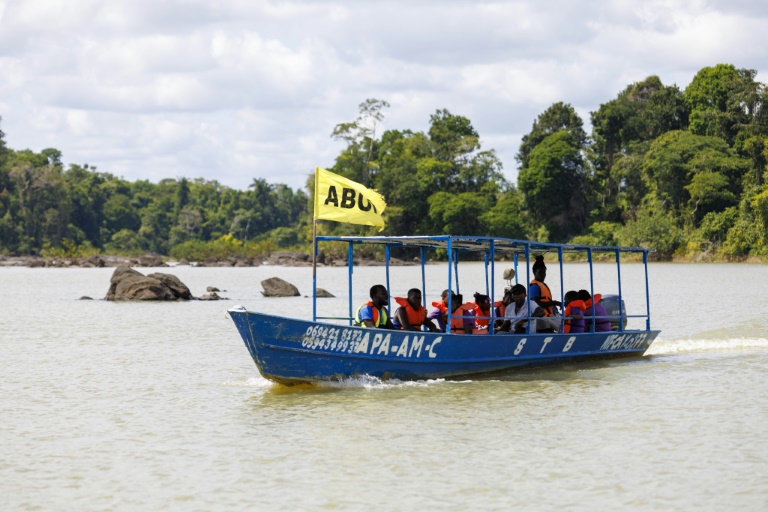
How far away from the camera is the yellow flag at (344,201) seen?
47.7 feet

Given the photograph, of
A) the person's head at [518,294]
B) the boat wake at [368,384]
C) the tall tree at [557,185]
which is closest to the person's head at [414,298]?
the boat wake at [368,384]

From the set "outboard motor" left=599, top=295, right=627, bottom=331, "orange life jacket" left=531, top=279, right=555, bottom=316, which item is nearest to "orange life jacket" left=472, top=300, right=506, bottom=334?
"orange life jacket" left=531, top=279, right=555, bottom=316

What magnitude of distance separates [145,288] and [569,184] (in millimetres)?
57808

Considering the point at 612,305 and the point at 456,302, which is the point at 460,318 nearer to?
the point at 456,302

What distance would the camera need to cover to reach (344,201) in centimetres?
1481

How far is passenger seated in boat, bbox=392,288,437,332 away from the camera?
15508 millimetres

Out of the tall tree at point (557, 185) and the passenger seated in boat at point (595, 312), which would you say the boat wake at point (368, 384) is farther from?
the tall tree at point (557, 185)

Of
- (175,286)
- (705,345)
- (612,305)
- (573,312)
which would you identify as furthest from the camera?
(175,286)

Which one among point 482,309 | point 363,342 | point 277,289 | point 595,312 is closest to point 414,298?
point 363,342

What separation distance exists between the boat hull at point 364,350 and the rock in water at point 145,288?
2313cm

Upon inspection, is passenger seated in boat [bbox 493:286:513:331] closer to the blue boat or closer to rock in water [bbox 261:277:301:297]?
the blue boat

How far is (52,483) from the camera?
33.1ft

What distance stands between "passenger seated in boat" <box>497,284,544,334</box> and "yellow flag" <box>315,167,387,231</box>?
9.68 feet

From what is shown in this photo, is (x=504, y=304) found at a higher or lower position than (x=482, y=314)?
higher
